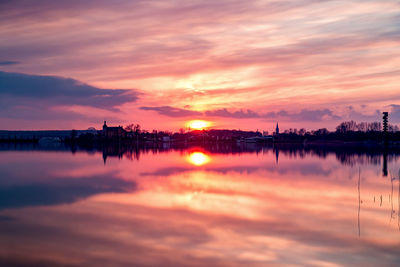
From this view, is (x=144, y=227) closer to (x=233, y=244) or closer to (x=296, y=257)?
(x=233, y=244)

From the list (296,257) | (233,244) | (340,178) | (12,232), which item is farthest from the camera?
(340,178)

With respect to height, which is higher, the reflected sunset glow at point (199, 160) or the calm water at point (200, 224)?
the reflected sunset glow at point (199, 160)

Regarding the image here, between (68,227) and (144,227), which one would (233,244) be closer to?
(144,227)

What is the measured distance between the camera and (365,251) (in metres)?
11.6

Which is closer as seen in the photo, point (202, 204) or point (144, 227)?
point (144, 227)

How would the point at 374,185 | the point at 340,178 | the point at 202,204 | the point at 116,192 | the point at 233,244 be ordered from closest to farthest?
the point at 233,244, the point at 202,204, the point at 116,192, the point at 374,185, the point at 340,178

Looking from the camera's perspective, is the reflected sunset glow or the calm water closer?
the calm water

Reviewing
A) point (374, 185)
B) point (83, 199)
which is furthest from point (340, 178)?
point (83, 199)

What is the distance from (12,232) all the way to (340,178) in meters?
25.0

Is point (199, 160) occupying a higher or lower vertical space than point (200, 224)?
higher

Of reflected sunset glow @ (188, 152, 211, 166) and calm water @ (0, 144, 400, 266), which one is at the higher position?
reflected sunset glow @ (188, 152, 211, 166)

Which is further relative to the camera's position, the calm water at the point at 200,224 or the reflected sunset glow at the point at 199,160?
the reflected sunset glow at the point at 199,160

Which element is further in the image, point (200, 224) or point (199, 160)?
point (199, 160)

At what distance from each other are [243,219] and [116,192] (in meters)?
10.2
